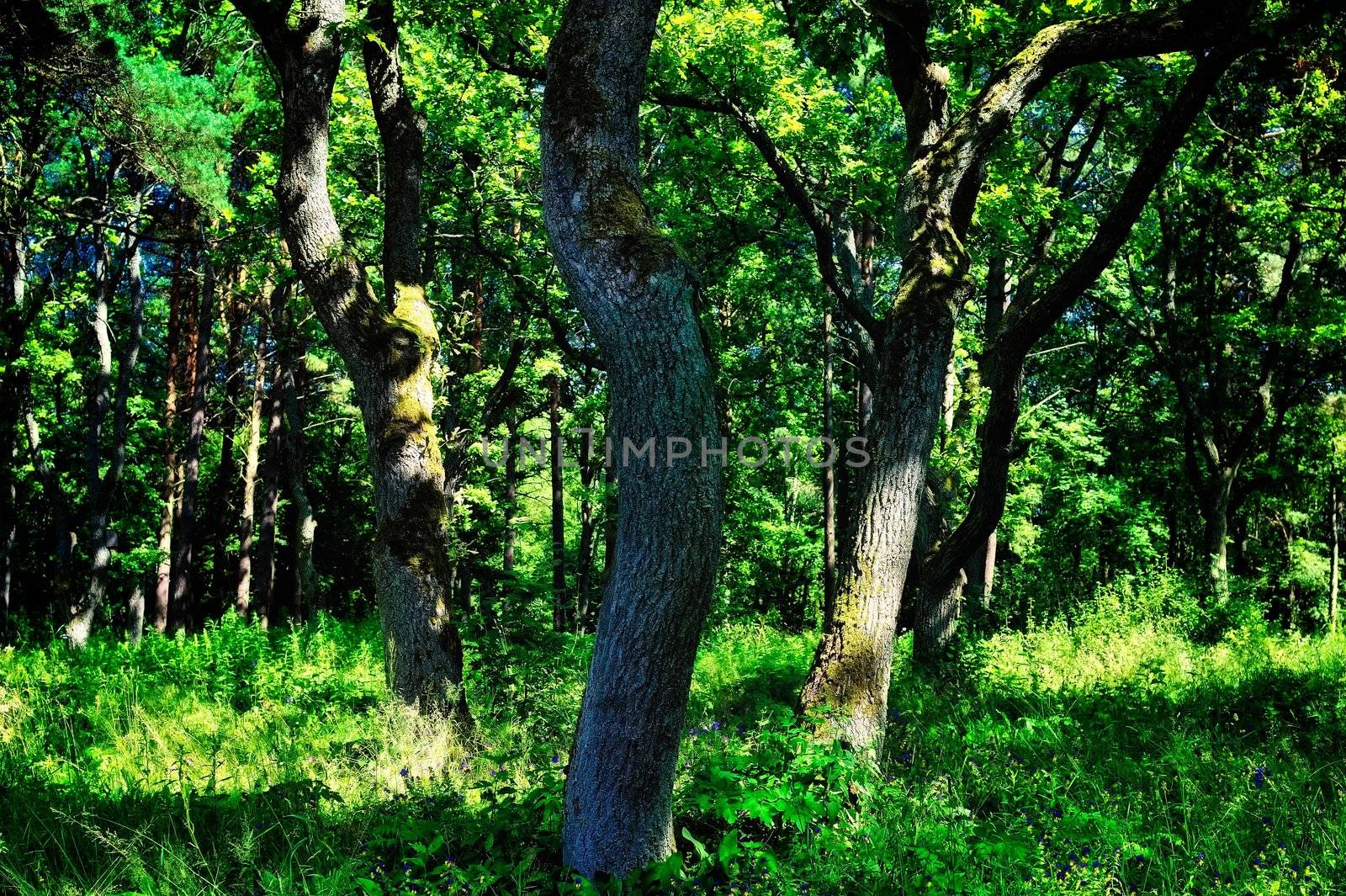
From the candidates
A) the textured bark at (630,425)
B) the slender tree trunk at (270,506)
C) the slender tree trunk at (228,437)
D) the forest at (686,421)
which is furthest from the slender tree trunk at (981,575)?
the slender tree trunk at (270,506)

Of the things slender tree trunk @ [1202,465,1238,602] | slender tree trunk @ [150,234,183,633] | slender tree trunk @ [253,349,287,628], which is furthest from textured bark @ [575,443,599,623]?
slender tree trunk @ [1202,465,1238,602]

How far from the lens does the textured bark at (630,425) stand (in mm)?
3365

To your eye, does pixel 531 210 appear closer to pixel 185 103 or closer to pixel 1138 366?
pixel 185 103

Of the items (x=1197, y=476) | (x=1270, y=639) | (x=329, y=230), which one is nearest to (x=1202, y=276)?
(x=1197, y=476)

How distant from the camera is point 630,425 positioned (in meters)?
3.41

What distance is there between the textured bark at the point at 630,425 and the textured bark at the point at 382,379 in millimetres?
2768

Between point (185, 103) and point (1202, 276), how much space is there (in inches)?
621

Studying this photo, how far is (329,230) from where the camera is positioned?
604cm

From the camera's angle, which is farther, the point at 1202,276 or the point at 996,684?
the point at 1202,276

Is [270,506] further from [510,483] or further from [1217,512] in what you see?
[1217,512]

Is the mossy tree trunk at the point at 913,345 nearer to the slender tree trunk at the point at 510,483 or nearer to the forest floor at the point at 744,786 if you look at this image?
the forest floor at the point at 744,786

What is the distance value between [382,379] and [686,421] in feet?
11.4

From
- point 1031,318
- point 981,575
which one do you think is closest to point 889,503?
point 1031,318

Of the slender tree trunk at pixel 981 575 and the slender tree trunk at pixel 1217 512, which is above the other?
the slender tree trunk at pixel 1217 512
